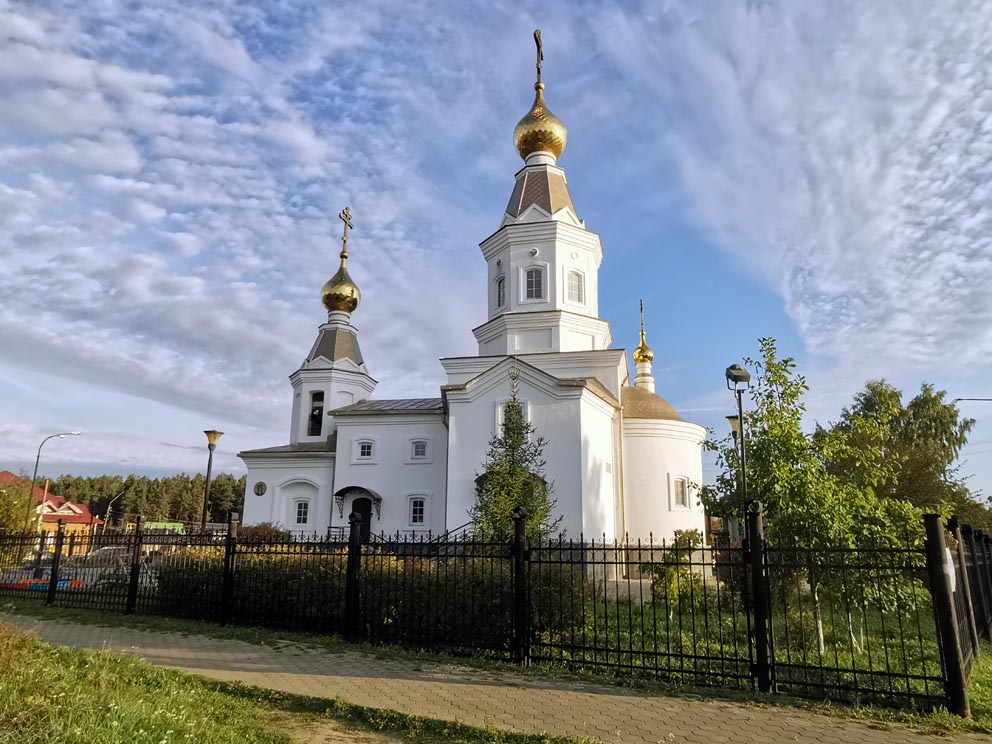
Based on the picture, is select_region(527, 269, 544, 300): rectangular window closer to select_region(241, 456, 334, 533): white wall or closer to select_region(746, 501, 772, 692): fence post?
select_region(241, 456, 334, 533): white wall

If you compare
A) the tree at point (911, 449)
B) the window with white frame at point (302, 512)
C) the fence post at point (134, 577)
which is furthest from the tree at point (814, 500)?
the window with white frame at point (302, 512)

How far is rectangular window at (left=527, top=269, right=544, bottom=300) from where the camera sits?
24.4m

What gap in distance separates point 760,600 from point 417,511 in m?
18.5

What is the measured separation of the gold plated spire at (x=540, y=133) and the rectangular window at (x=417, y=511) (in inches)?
568

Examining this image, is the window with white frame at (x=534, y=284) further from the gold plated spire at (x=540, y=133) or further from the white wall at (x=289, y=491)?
the white wall at (x=289, y=491)

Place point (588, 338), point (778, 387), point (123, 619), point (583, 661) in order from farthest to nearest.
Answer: point (588, 338) → point (123, 619) → point (778, 387) → point (583, 661)

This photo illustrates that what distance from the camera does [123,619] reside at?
11797mm

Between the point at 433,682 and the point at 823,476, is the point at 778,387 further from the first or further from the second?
the point at 433,682

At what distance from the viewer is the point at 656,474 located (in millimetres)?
23281

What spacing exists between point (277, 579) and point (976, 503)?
32.5 meters

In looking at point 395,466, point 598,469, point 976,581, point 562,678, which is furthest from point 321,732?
point 395,466

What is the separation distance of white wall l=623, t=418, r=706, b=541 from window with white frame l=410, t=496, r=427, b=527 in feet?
24.2

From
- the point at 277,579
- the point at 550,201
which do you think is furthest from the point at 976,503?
the point at 277,579

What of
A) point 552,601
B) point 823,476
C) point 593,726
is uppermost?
point 823,476
